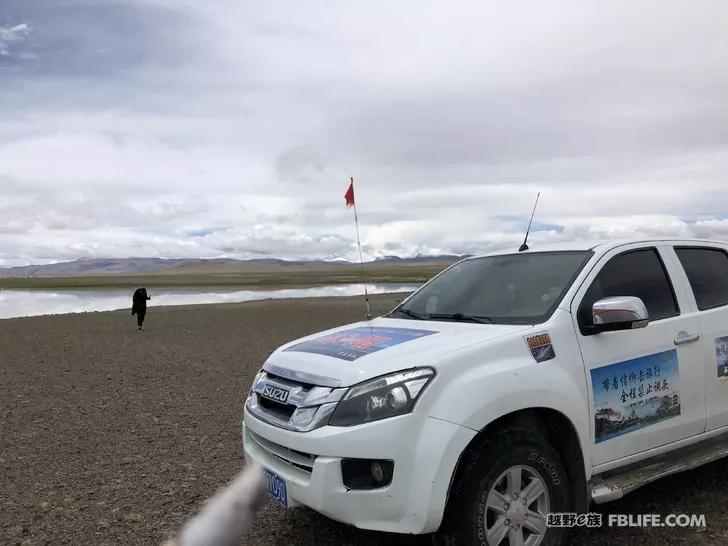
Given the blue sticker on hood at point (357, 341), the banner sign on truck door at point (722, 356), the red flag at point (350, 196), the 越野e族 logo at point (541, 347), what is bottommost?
the banner sign on truck door at point (722, 356)

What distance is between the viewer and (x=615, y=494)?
3672 mm

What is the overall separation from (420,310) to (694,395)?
1983mm

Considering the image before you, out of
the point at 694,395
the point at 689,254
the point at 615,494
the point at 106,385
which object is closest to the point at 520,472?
the point at 615,494

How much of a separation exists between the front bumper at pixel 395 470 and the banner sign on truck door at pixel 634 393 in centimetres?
106

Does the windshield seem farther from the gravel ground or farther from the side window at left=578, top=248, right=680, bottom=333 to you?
the gravel ground

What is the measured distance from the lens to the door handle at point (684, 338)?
418cm

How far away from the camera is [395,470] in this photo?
307 centimetres

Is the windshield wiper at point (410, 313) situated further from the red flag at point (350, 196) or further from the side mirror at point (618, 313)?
the red flag at point (350, 196)

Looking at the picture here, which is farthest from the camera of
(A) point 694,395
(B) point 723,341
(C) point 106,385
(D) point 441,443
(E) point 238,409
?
(C) point 106,385

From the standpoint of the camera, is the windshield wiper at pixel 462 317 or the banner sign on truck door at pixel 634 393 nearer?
the banner sign on truck door at pixel 634 393

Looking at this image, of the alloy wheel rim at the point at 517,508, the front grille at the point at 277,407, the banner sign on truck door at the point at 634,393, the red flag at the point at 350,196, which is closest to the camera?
the alloy wheel rim at the point at 517,508

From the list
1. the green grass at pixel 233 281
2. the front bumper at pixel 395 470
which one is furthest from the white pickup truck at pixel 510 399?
the green grass at pixel 233 281

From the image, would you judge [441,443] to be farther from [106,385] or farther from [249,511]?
[106,385]

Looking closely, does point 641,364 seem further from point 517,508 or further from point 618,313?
point 517,508
